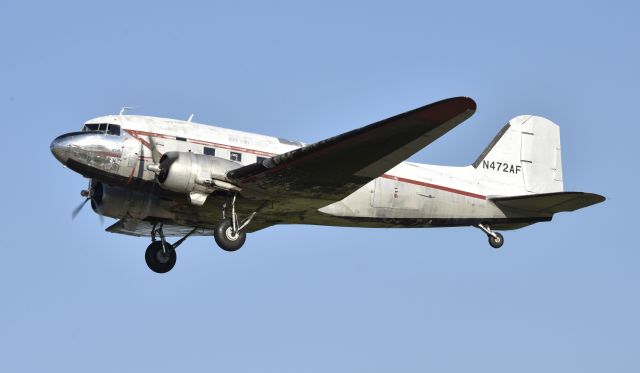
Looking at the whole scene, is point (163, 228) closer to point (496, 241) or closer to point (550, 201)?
point (496, 241)

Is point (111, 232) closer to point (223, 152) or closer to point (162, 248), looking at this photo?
point (162, 248)

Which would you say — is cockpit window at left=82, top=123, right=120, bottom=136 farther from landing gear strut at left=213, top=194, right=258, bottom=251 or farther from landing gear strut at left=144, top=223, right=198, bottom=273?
landing gear strut at left=144, top=223, right=198, bottom=273

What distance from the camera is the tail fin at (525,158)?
29656 millimetres


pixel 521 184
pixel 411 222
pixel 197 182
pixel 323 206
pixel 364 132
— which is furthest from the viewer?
pixel 521 184

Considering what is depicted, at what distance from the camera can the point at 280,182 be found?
24.6 meters

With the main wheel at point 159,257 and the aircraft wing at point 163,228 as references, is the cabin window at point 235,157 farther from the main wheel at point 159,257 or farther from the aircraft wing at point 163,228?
the main wheel at point 159,257

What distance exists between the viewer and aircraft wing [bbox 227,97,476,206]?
2216 cm

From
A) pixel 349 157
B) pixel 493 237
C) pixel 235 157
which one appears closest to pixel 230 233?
pixel 235 157

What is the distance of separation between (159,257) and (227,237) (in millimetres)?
3714

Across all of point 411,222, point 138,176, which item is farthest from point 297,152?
point 411,222

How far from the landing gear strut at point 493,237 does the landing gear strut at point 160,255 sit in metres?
7.46

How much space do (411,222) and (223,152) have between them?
5487 mm

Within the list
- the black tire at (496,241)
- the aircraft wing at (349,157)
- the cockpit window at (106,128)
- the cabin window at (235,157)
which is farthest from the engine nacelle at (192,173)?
the black tire at (496,241)

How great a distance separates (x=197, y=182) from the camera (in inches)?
956
